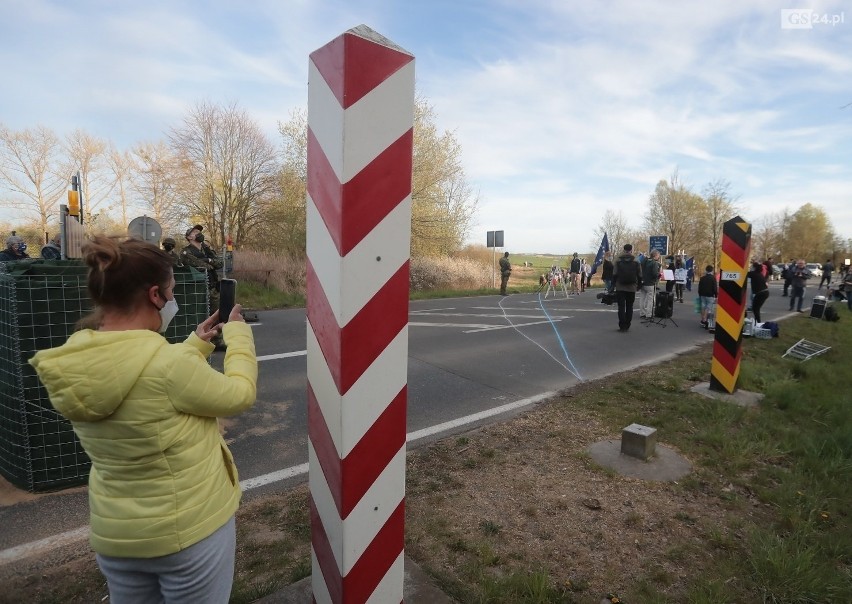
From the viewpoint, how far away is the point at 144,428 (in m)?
1.23

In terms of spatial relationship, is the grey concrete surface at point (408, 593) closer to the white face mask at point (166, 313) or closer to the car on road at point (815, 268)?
the white face mask at point (166, 313)

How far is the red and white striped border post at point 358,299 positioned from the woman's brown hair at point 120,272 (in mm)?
463

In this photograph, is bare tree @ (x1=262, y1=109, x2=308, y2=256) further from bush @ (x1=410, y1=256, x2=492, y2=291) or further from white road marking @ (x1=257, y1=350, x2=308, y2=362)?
white road marking @ (x1=257, y1=350, x2=308, y2=362)

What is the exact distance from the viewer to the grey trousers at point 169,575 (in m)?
1.34

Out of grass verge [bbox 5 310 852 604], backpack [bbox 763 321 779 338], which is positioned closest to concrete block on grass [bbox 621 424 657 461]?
grass verge [bbox 5 310 852 604]

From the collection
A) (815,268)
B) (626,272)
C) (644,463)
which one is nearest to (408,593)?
(644,463)

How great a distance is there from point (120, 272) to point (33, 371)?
2539mm

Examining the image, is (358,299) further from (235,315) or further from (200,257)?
(200,257)

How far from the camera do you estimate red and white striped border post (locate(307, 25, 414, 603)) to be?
54.3 inches

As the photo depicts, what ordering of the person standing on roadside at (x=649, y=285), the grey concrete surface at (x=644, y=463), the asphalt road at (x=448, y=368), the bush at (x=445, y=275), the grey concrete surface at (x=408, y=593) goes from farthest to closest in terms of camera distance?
the bush at (x=445, y=275), the person standing on roadside at (x=649, y=285), the grey concrete surface at (x=644, y=463), the asphalt road at (x=448, y=368), the grey concrete surface at (x=408, y=593)

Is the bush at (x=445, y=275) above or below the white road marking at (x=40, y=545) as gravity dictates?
above

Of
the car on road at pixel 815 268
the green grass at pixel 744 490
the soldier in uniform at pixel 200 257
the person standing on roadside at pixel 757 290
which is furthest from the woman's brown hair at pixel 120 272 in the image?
the car on road at pixel 815 268

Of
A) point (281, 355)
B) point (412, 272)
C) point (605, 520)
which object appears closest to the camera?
point (605, 520)

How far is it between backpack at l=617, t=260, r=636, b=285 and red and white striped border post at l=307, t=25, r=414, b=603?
33.0 feet
